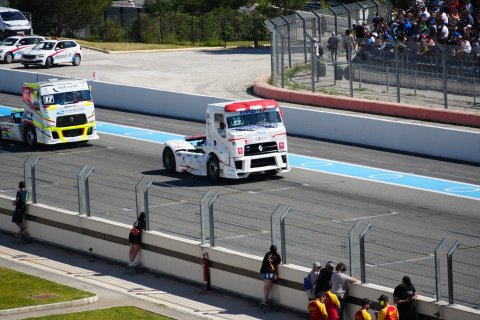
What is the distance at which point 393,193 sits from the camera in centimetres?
2592

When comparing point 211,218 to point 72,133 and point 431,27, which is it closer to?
point 72,133

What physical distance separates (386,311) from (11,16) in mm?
46428

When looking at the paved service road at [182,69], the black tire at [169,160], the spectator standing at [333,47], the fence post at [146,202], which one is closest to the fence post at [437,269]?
the fence post at [146,202]

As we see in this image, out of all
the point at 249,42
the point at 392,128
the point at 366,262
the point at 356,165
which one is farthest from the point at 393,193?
the point at 249,42

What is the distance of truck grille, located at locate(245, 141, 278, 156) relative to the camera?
89.1ft

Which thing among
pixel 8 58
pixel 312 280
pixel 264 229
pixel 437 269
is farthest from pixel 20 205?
pixel 8 58

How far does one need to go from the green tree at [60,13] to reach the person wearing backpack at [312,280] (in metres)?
50.0

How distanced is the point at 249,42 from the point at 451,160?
35220mm

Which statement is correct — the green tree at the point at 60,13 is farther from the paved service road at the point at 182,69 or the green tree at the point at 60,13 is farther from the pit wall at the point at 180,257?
the pit wall at the point at 180,257

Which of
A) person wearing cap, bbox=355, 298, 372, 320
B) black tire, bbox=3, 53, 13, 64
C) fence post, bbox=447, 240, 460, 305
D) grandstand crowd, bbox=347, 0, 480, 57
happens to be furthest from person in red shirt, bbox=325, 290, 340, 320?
black tire, bbox=3, 53, 13, 64

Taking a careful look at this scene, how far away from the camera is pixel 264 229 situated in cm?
1923

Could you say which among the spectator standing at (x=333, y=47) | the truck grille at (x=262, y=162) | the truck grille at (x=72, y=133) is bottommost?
the truck grille at (x=262, y=162)

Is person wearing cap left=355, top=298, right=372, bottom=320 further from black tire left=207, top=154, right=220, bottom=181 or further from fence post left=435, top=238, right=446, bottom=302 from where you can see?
black tire left=207, top=154, right=220, bottom=181

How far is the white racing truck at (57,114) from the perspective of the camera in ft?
106
